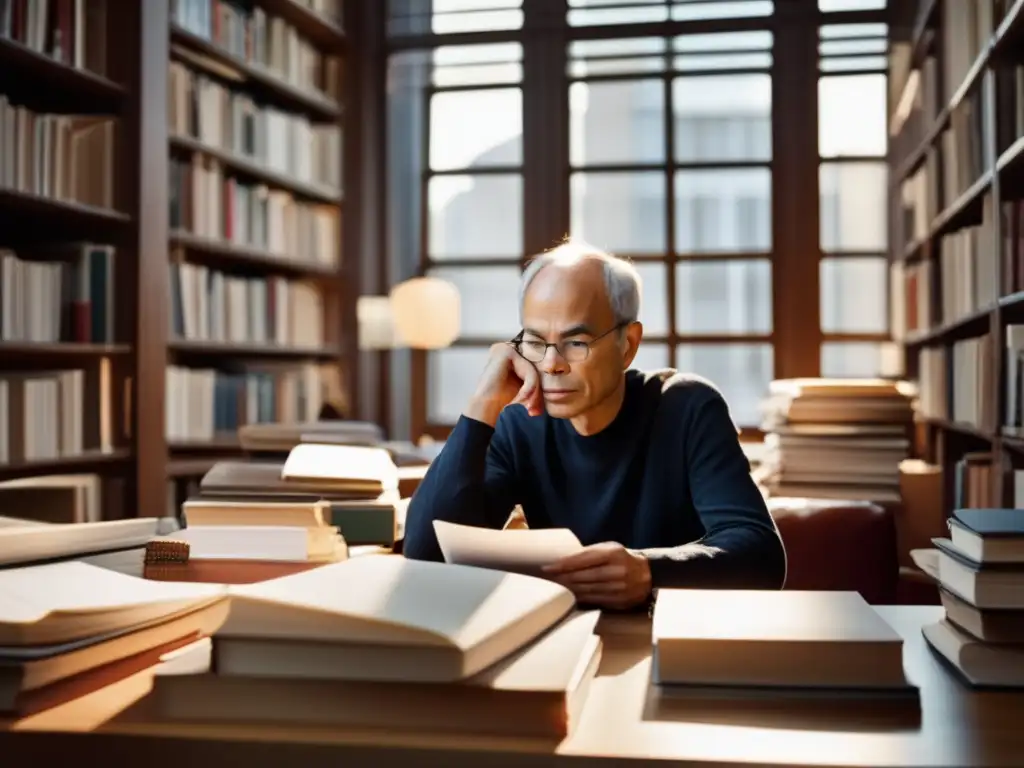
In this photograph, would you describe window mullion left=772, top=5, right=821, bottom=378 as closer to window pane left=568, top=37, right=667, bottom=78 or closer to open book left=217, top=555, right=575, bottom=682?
window pane left=568, top=37, right=667, bottom=78

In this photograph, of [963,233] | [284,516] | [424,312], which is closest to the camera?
[284,516]

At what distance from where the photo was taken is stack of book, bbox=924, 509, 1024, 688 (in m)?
0.92

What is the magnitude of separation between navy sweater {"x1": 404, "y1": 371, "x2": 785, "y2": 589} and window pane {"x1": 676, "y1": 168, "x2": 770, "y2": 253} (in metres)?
3.92

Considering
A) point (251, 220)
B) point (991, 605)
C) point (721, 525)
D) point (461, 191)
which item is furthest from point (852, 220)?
point (991, 605)

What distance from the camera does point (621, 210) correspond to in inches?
236

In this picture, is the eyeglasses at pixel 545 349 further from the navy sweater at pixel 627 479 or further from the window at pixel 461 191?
the window at pixel 461 191

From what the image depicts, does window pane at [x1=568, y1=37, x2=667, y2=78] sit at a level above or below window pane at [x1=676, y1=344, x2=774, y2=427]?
above

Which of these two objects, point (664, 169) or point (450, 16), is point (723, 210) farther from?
point (450, 16)

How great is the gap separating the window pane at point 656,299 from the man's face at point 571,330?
401cm

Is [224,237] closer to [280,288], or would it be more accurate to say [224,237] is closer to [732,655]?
[280,288]

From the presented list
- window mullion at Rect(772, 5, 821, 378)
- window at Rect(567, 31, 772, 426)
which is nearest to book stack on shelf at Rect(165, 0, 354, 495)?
window at Rect(567, 31, 772, 426)

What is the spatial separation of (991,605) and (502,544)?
524 millimetres

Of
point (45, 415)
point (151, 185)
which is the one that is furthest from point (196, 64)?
point (45, 415)

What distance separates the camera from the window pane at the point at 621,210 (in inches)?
235
